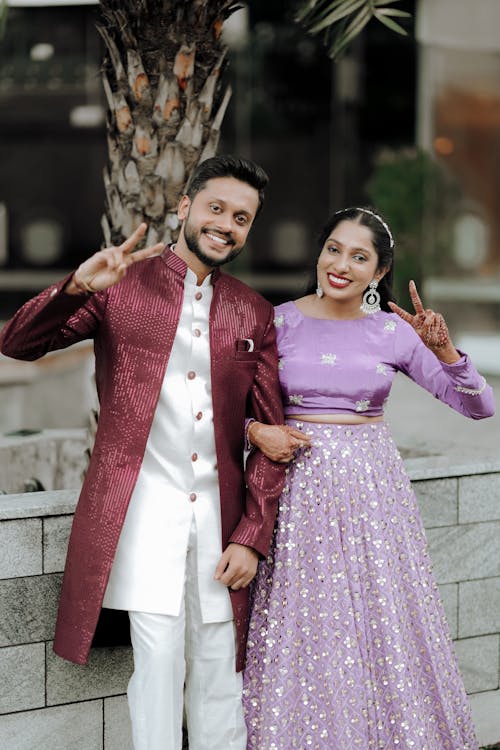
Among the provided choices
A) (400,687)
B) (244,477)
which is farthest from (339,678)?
(244,477)

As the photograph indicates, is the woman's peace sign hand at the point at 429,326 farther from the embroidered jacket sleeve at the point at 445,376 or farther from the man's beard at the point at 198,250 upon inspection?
the man's beard at the point at 198,250

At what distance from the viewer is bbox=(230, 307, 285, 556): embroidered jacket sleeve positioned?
8.23 ft

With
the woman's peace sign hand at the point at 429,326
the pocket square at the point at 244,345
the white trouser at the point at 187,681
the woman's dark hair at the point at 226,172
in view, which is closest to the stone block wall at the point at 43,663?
the white trouser at the point at 187,681

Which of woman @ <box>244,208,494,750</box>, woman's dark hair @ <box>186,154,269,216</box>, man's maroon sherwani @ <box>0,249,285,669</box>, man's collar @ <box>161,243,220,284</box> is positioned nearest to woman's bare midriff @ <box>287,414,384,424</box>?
woman @ <box>244,208,494,750</box>

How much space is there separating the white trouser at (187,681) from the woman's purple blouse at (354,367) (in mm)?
527

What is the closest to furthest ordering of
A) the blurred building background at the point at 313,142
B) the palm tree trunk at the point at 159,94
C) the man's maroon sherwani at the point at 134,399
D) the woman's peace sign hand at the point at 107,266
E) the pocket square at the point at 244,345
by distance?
the woman's peace sign hand at the point at 107,266
the man's maroon sherwani at the point at 134,399
the pocket square at the point at 244,345
the palm tree trunk at the point at 159,94
the blurred building background at the point at 313,142

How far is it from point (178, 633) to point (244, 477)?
1.37ft

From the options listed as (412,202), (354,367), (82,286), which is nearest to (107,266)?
(82,286)

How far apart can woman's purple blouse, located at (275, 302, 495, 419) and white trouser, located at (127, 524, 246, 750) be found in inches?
20.8

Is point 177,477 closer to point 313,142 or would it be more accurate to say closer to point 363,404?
point 363,404

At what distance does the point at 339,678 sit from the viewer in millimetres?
2609

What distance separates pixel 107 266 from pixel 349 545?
959 millimetres

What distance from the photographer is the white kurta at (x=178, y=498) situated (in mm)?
2434

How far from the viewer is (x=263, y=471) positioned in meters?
2.55
